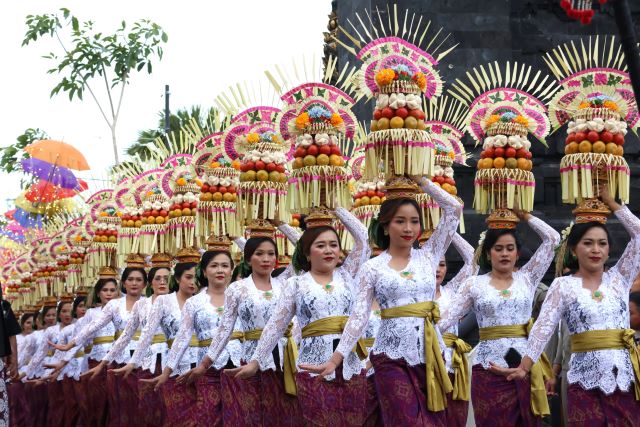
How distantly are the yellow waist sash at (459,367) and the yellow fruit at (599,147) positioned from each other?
6.06ft

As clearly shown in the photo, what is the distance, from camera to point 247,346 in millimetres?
10750

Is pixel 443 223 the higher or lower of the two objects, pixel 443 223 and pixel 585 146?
the lower

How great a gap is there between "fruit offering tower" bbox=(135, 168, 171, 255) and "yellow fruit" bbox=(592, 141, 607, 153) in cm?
578

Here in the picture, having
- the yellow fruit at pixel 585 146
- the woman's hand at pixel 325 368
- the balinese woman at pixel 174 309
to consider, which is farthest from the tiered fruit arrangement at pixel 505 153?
the balinese woman at pixel 174 309

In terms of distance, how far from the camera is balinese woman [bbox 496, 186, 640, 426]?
8.51 m

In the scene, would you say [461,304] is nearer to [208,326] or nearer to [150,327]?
[208,326]

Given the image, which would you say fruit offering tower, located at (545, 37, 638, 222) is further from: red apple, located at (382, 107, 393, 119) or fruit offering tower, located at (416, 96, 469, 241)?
red apple, located at (382, 107, 393, 119)

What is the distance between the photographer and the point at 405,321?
8.58 meters

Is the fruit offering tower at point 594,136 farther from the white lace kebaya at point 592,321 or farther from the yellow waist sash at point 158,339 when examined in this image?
the yellow waist sash at point 158,339

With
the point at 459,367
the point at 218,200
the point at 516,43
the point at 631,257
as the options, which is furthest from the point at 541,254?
the point at 516,43

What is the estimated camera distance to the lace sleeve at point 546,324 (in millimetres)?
8672

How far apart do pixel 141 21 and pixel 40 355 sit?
7.01 meters

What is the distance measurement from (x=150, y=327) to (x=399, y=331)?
4.74 meters

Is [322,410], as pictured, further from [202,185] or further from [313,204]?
[202,185]
